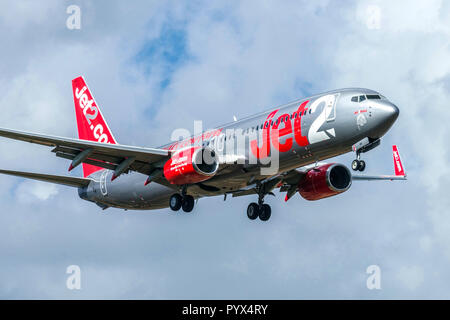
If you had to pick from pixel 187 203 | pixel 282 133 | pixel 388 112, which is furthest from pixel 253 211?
pixel 388 112

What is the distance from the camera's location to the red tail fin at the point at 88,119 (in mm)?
52844

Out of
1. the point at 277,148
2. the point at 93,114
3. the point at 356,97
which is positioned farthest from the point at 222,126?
the point at 93,114

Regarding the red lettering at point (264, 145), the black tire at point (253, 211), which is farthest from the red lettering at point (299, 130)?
the black tire at point (253, 211)

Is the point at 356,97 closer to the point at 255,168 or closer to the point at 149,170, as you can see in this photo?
the point at 255,168

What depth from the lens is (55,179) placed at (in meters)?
46.9

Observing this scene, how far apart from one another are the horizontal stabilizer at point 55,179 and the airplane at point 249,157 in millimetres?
11

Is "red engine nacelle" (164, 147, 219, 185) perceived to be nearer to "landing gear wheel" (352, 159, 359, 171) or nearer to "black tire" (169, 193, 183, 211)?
"black tire" (169, 193, 183, 211)

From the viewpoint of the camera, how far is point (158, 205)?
155ft

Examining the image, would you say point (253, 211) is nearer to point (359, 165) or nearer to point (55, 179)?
point (359, 165)

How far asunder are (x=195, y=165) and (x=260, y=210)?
7.30 meters

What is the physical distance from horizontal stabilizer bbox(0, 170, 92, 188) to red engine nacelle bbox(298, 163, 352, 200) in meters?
14.0

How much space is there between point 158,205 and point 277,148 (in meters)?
11.2

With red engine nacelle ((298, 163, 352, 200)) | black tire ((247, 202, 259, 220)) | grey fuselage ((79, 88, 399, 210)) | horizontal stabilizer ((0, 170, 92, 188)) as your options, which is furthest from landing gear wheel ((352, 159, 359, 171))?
horizontal stabilizer ((0, 170, 92, 188))

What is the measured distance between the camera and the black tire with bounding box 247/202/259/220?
45469mm
